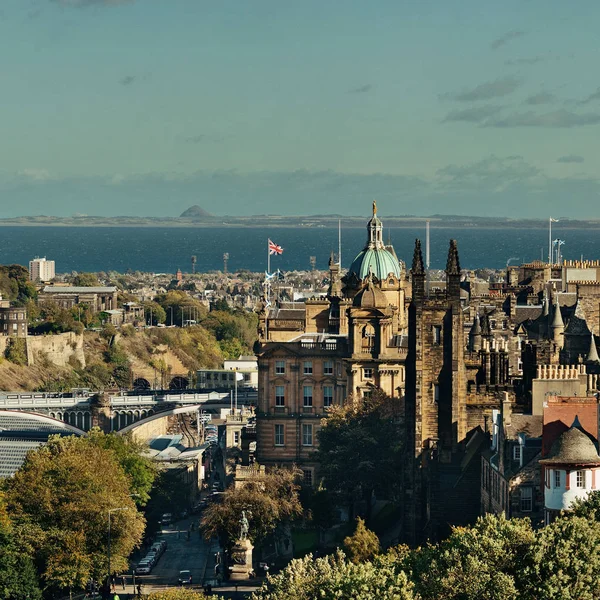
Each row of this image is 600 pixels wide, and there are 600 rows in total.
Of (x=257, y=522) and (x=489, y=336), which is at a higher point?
(x=489, y=336)

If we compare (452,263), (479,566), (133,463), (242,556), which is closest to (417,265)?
(452,263)

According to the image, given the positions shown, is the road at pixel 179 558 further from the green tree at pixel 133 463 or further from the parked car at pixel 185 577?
the green tree at pixel 133 463

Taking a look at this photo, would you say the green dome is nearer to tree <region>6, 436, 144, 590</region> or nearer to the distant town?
the distant town

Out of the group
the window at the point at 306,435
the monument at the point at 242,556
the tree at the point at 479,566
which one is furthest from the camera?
the window at the point at 306,435

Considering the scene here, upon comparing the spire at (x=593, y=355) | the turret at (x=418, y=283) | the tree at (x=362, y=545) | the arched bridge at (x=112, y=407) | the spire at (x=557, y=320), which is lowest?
the tree at (x=362, y=545)

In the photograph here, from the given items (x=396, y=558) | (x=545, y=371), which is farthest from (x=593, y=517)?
(x=545, y=371)

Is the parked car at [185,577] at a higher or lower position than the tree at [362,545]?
lower

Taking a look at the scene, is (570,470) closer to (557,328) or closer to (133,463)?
(557,328)

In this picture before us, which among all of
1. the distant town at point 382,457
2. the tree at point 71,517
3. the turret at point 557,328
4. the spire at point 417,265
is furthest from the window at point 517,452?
the turret at point 557,328

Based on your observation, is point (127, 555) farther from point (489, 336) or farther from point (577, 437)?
point (577, 437)
